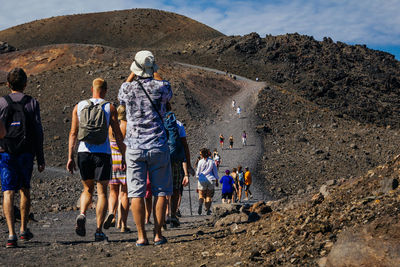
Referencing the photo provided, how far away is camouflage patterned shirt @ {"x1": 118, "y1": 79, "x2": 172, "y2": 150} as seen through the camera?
17.4ft

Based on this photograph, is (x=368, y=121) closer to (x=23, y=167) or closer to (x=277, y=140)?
(x=277, y=140)

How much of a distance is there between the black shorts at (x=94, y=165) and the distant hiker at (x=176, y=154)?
157 centimetres

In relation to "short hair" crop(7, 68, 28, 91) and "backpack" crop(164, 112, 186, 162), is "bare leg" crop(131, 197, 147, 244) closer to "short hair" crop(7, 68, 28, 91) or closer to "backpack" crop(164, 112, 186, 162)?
"short hair" crop(7, 68, 28, 91)

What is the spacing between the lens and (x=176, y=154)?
7.68 metres

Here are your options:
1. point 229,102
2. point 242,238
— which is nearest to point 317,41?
point 229,102

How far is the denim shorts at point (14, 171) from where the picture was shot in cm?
573

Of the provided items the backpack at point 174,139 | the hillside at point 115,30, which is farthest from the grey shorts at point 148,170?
the hillside at point 115,30

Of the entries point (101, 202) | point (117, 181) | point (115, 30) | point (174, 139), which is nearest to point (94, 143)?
point (101, 202)

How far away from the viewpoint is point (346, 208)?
197 inches

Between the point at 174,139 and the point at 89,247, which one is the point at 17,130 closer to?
the point at 89,247

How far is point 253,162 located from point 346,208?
21.8 metres

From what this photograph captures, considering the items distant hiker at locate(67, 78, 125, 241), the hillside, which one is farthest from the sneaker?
the hillside

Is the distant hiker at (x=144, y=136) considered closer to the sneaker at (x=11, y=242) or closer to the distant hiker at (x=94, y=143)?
the distant hiker at (x=94, y=143)

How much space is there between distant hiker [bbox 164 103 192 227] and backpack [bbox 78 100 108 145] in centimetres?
166
